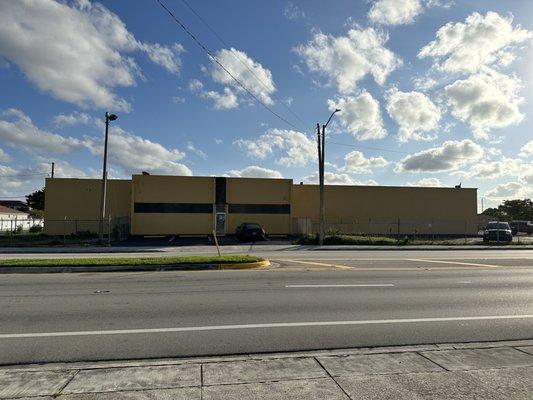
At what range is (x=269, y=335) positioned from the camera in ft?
21.5

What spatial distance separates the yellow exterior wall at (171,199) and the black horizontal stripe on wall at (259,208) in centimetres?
201

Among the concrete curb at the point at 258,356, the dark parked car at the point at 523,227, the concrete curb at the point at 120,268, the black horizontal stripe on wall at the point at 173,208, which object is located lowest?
the concrete curb at the point at 258,356

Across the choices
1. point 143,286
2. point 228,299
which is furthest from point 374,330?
point 143,286

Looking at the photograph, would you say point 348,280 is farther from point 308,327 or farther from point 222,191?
point 222,191

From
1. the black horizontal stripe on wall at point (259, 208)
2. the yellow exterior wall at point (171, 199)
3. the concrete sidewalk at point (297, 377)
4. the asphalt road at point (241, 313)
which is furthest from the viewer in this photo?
the black horizontal stripe on wall at point (259, 208)

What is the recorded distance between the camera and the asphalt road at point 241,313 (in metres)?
6.13

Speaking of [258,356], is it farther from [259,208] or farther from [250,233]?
[259,208]

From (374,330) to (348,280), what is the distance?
5.24m

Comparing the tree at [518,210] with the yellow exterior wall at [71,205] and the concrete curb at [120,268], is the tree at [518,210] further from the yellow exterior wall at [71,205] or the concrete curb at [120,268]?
the concrete curb at [120,268]

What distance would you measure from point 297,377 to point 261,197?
33.8m

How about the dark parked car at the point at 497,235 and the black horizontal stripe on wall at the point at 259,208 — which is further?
the black horizontal stripe on wall at the point at 259,208

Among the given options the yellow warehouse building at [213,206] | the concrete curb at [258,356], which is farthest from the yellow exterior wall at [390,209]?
the concrete curb at [258,356]

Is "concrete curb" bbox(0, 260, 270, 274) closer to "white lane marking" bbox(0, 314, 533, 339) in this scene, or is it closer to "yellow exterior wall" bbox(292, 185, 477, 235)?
"white lane marking" bbox(0, 314, 533, 339)

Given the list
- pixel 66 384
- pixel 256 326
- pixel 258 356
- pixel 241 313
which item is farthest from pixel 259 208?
pixel 66 384
